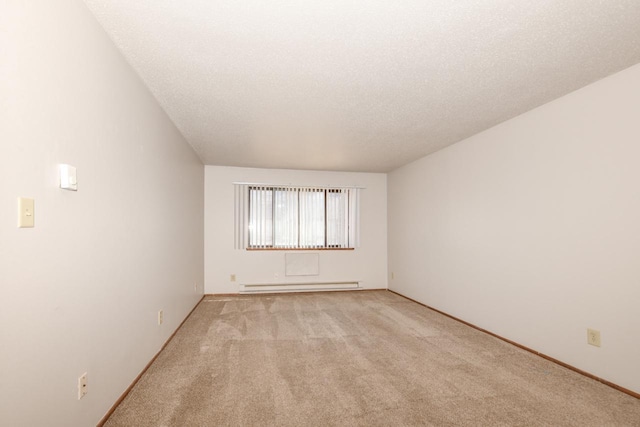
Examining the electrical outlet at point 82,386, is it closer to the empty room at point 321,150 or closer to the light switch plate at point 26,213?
the empty room at point 321,150

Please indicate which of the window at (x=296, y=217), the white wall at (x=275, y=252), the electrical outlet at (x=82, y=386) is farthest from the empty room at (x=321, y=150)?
the window at (x=296, y=217)

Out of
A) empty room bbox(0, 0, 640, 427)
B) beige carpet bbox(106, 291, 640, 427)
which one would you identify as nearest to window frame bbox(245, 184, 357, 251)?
empty room bbox(0, 0, 640, 427)

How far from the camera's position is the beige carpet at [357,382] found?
1.92m

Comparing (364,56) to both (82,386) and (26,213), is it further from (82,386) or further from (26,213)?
(82,386)

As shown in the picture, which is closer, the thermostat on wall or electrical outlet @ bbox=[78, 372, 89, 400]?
the thermostat on wall

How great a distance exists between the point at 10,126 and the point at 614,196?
3560mm

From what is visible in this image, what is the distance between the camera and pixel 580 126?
8.24 feet

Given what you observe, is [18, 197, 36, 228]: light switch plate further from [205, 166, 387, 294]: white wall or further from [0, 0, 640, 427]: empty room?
[205, 166, 387, 294]: white wall

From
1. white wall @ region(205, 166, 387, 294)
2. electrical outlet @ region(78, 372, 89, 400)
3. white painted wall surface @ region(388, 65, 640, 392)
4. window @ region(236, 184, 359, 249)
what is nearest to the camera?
electrical outlet @ region(78, 372, 89, 400)

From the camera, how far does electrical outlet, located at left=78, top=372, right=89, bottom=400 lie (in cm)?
157

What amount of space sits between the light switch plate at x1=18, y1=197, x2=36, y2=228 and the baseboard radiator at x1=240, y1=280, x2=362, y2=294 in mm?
4452

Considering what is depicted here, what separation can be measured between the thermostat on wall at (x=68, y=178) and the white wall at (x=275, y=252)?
4.02 metres

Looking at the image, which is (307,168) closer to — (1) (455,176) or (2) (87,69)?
(1) (455,176)

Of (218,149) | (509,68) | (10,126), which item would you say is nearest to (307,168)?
(218,149)
